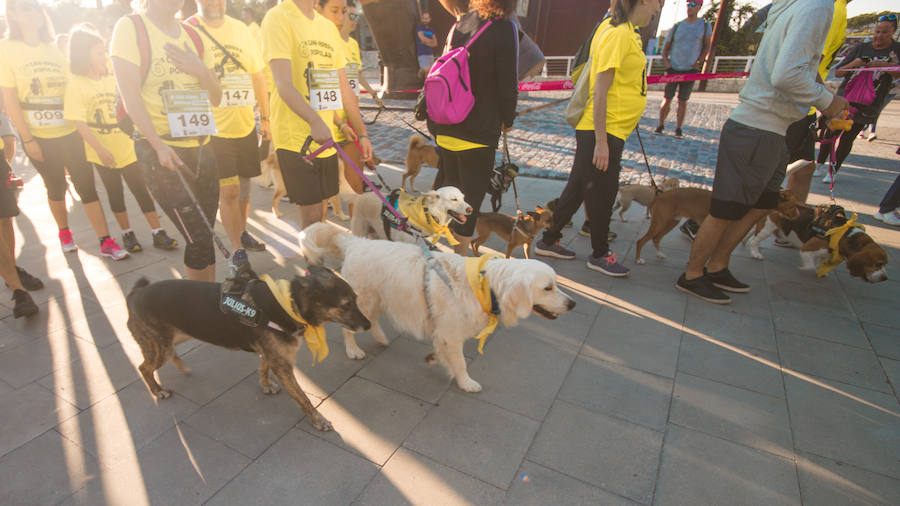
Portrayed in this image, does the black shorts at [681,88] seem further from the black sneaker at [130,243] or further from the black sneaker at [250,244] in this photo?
the black sneaker at [130,243]

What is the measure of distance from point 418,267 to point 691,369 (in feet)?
6.94

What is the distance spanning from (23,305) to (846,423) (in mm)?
6033

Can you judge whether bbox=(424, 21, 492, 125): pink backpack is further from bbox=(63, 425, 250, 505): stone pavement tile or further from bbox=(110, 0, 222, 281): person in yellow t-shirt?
bbox=(63, 425, 250, 505): stone pavement tile

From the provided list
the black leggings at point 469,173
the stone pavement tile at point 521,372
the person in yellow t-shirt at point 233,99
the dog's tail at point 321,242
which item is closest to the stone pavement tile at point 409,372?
the stone pavement tile at point 521,372

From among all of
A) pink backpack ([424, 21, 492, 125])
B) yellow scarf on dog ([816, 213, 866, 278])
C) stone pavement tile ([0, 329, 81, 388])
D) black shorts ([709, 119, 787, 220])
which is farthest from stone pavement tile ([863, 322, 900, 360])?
stone pavement tile ([0, 329, 81, 388])

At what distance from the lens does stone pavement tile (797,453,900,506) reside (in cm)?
210

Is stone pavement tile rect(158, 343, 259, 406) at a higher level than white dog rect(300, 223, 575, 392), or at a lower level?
lower

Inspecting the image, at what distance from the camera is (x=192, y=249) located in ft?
10.1

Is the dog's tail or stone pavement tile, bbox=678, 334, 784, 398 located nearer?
stone pavement tile, bbox=678, 334, 784, 398

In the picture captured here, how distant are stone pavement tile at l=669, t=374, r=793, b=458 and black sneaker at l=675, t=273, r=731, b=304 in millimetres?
1244

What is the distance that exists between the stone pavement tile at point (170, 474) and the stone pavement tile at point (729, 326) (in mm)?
3468

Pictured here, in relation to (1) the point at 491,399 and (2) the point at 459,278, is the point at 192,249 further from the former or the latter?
(1) the point at 491,399

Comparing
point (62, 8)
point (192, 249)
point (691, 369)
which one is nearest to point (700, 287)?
point (691, 369)

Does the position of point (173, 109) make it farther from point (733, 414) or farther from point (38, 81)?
point (733, 414)
